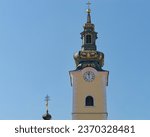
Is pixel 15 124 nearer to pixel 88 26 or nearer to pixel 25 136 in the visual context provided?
pixel 25 136

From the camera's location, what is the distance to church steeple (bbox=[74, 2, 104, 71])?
123 feet

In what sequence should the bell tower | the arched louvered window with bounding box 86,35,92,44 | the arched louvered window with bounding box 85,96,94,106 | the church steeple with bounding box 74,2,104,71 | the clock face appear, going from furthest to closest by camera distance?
the arched louvered window with bounding box 86,35,92,44 < the church steeple with bounding box 74,2,104,71 < the clock face < the arched louvered window with bounding box 85,96,94,106 < the bell tower

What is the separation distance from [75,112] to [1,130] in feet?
73.8

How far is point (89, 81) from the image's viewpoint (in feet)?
119

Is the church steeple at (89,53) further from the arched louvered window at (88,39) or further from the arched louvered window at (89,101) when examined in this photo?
the arched louvered window at (89,101)

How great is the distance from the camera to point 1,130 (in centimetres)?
1248

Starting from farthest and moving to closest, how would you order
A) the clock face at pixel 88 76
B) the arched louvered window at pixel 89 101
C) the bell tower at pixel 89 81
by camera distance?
the clock face at pixel 88 76, the arched louvered window at pixel 89 101, the bell tower at pixel 89 81

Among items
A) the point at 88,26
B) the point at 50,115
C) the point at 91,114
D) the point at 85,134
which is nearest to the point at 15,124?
the point at 85,134

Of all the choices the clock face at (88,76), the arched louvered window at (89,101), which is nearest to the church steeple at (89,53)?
the clock face at (88,76)

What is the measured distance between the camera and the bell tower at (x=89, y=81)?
3484 centimetres

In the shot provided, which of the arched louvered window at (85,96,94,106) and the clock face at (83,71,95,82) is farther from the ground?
the clock face at (83,71,95,82)

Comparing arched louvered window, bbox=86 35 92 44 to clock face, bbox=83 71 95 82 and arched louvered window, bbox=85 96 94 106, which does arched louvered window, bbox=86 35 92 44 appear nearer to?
clock face, bbox=83 71 95 82

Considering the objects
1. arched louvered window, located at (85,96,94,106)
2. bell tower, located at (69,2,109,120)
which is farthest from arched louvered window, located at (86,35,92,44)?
arched louvered window, located at (85,96,94,106)

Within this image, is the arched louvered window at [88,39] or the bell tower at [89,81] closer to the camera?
the bell tower at [89,81]
